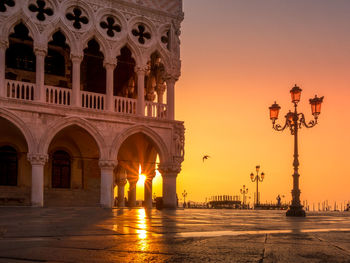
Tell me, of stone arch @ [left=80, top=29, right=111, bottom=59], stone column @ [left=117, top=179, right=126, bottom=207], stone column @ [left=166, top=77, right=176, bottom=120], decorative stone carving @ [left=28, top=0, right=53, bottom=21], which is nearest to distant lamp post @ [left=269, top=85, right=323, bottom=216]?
stone column @ [left=166, top=77, right=176, bottom=120]

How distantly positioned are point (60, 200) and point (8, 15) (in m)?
9.88

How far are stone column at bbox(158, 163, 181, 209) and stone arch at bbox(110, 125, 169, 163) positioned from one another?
448mm

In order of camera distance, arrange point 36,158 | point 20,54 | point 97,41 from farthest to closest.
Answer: point 20,54
point 97,41
point 36,158

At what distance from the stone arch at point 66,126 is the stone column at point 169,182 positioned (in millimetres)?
3458

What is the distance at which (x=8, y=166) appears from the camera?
21391mm

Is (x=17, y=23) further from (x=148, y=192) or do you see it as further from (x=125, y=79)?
(x=148, y=192)

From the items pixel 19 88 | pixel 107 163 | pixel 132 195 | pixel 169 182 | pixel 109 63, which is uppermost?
pixel 109 63

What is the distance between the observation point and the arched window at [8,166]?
21172 mm

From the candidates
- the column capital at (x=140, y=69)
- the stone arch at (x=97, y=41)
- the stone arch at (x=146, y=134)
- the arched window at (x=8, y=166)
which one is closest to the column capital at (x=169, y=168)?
the stone arch at (x=146, y=134)

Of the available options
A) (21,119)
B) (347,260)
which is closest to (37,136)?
(21,119)

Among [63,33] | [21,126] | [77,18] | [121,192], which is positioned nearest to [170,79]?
[77,18]

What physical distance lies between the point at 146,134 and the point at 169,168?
2171mm

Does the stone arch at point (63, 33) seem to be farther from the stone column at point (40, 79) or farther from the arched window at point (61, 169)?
the arched window at point (61, 169)

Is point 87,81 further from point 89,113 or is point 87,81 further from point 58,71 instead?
point 89,113
